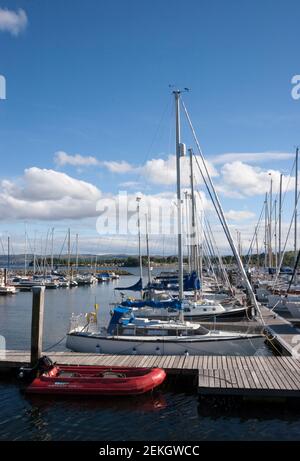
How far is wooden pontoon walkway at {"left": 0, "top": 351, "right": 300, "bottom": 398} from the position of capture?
16.0m

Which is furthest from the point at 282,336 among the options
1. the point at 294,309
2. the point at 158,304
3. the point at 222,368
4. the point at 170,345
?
the point at 294,309

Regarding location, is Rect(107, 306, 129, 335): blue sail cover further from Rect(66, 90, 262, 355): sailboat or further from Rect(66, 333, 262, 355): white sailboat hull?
Rect(66, 333, 262, 355): white sailboat hull

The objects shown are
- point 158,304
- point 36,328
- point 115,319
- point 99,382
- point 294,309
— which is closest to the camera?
point 99,382

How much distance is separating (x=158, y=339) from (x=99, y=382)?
506 cm

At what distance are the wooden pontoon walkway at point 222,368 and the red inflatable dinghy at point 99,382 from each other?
1.19 m

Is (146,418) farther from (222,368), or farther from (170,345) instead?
(170,345)

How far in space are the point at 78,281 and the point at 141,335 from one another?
75.0 metres

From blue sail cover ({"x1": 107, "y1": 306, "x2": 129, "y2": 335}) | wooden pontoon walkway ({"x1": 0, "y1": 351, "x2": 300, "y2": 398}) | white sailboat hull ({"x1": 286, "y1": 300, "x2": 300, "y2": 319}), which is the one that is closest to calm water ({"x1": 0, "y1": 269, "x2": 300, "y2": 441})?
wooden pontoon walkway ({"x1": 0, "y1": 351, "x2": 300, "y2": 398})

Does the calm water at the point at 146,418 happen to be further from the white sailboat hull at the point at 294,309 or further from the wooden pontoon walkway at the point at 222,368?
the white sailboat hull at the point at 294,309

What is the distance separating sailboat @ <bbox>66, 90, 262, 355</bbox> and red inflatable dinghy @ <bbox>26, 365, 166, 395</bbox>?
139 inches

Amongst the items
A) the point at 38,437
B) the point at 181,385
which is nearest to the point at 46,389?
the point at 38,437

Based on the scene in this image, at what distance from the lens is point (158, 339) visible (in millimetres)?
21641

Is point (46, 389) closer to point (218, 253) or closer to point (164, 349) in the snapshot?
point (164, 349)

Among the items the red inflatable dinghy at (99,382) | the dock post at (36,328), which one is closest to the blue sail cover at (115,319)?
the dock post at (36,328)
